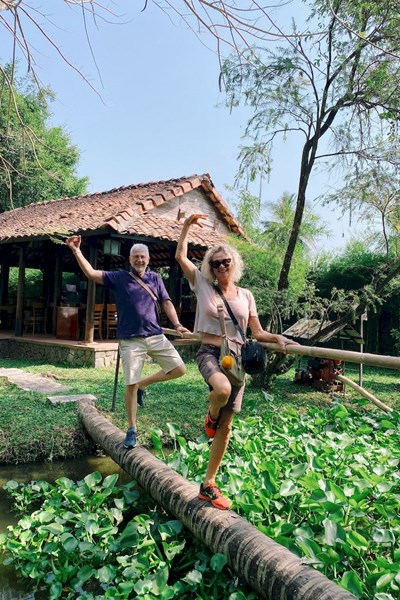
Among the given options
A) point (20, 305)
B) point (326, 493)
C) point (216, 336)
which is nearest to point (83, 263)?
point (216, 336)

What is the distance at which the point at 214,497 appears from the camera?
275 cm

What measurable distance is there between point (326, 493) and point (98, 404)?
12.7 feet

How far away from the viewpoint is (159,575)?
2477 millimetres

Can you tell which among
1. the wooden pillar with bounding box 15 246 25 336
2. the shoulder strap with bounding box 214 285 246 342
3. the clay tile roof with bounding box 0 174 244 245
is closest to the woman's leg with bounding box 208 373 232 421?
the shoulder strap with bounding box 214 285 246 342

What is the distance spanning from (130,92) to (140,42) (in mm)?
230

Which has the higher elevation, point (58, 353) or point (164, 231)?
point (164, 231)

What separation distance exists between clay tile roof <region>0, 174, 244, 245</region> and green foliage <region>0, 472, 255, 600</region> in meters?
6.36

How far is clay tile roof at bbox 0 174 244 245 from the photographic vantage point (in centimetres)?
1008

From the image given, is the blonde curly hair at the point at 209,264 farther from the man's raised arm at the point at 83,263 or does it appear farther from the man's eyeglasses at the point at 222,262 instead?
the man's raised arm at the point at 83,263

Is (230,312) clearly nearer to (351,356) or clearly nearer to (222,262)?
(222,262)

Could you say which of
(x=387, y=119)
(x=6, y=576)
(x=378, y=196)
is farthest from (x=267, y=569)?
(x=378, y=196)

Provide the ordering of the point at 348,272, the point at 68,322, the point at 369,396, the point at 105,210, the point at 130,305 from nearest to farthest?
the point at 130,305 → the point at 369,396 → the point at 68,322 → the point at 105,210 → the point at 348,272

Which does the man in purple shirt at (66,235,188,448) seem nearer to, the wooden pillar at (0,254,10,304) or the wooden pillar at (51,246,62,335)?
the wooden pillar at (51,246,62,335)

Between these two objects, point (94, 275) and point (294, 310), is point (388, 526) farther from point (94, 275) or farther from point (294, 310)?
point (294, 310)
